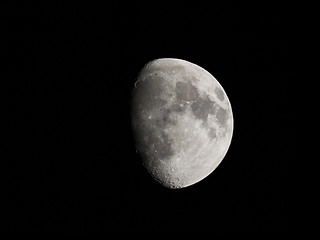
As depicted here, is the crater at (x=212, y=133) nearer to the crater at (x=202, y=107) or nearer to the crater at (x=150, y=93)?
the crater at (x=202, y=107)

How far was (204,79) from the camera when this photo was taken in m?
4.13

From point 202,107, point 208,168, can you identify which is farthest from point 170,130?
point 208,168

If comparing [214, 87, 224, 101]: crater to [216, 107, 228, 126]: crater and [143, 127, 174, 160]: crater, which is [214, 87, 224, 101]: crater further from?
[143, 127, 174, 160]: crater

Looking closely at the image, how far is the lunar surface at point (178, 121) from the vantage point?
3781mm

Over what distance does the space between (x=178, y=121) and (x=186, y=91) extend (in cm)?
38

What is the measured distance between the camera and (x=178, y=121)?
3756mm

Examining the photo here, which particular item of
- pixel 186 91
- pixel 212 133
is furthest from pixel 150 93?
pixel 212 133

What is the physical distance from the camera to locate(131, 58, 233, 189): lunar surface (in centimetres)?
378

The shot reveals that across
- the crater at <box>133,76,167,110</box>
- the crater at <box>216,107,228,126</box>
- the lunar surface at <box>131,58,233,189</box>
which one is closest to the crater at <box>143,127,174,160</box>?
the lunar surface at <box>131,58,233,189</box>

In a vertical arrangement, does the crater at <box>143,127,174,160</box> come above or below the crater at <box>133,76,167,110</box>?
below

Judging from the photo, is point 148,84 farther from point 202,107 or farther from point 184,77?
point 202,107

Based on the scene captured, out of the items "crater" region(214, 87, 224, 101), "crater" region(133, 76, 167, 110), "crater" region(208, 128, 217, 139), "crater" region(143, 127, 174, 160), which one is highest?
"crater" region(214, 87, 224, 101)

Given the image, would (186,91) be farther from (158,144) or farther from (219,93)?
(158,144)

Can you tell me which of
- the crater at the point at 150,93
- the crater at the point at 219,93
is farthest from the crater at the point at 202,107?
the crater at the point at 150,93
